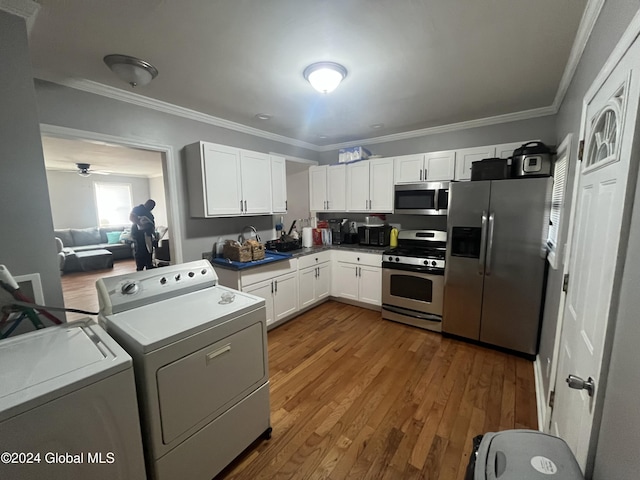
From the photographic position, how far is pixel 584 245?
1.25 meters

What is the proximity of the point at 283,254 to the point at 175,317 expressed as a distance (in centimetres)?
192

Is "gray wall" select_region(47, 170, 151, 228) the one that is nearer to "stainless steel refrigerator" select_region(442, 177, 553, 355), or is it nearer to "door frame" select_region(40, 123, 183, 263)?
"door frame" select_region(40, 123, 183, 263)

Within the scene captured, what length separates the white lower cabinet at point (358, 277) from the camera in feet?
12.1

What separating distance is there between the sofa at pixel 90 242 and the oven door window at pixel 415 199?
6.86m

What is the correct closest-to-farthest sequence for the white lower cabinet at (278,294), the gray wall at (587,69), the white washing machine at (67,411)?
the white washing machine at (67,411) < the gray wall at (587,69) < the white lower cabinet at (278,294)

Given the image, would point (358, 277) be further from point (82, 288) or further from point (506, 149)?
point (82, 288)

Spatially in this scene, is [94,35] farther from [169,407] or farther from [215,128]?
[169,407]

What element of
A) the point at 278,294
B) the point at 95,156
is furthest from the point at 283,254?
the point at 95,156

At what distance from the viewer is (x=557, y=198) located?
7.51ft

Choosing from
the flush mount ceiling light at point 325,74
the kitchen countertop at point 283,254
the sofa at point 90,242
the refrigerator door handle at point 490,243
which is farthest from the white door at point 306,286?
the sofa at point 90,242

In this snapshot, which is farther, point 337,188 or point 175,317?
point 337,188

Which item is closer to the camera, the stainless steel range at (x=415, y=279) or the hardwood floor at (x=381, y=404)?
the hardwood floor at (x=381, y=404)

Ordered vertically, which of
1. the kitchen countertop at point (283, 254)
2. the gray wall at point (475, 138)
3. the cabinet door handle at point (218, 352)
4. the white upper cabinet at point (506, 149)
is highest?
the gray wall at point (475, 138)

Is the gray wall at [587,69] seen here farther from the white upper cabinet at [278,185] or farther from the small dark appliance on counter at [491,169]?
the white upper cabinet at [278,185]
